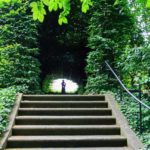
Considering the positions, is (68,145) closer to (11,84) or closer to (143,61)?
(143,61)

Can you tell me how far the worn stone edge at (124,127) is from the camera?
5.18m

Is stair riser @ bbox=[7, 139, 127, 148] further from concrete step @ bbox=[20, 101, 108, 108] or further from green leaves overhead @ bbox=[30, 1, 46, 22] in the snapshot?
green leaves overhead @ bbox=[30, 1, 46, 22]

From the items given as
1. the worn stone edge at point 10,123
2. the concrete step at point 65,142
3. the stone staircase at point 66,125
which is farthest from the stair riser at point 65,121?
the concrete step at point 65,142

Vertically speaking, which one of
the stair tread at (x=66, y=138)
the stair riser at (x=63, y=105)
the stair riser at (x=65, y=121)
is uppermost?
the stair riser at (x=63, y=105)

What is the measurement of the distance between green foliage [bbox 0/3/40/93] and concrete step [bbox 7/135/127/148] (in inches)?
157

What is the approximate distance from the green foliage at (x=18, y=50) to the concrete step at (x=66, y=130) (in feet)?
11.5

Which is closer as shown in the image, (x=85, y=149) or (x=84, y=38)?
(x=85, y=149)

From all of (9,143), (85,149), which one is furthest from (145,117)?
(9,143)

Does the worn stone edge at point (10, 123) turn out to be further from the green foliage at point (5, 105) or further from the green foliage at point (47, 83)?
the green foliage at point (47, 83)

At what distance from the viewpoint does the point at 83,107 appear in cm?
752

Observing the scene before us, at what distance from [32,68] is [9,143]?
520 cm

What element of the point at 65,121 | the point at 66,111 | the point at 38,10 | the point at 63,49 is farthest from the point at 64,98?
the point at 63,49

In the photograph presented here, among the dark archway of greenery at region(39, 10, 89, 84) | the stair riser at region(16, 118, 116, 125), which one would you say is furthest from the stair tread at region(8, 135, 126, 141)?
the dark archway of greenery at region(39, 10, 89, 84)

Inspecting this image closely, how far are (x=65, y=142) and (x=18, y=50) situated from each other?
560cm
